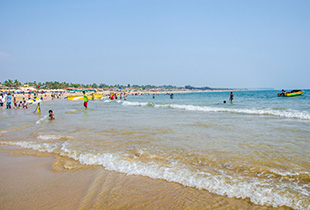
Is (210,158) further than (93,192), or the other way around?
(210,158)

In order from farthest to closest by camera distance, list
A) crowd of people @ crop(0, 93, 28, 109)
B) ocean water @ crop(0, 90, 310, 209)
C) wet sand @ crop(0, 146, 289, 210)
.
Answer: crowd of people @ crop(0, 93, 28, 109) < ocean water @ crop(0, 90, 310, 209) < wet sand @ crop(0, 146, 289, 210)

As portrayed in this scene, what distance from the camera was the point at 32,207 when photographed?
314 cm

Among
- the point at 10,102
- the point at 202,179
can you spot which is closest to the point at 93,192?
the point at 202,179

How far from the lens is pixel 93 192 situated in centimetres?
357

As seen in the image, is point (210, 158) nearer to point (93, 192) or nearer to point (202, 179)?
point (202, 179)

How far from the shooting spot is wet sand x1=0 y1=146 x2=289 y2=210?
316 cm

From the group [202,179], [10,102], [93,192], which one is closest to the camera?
[93,192]

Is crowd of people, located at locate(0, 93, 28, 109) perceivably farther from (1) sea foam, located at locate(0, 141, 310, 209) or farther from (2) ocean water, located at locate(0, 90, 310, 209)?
(1) sea foam, located at locate(0, 141, 310, 209)

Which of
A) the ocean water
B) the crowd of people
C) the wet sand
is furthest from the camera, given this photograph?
the crowd of people

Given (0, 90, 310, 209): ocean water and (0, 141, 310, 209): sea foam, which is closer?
(0, 141, 310, 209): sea foam

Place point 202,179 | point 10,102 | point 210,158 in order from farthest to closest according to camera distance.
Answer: point 10,102, point 210,158, point 202,179

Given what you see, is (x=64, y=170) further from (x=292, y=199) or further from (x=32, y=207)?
(x=292, y=199)

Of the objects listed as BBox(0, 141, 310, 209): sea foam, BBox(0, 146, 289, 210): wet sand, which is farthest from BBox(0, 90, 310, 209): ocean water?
BBox(0, 146, 289, 210): wet sand

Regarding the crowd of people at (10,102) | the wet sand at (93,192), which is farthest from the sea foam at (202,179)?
the crowd of people at (10,102)
